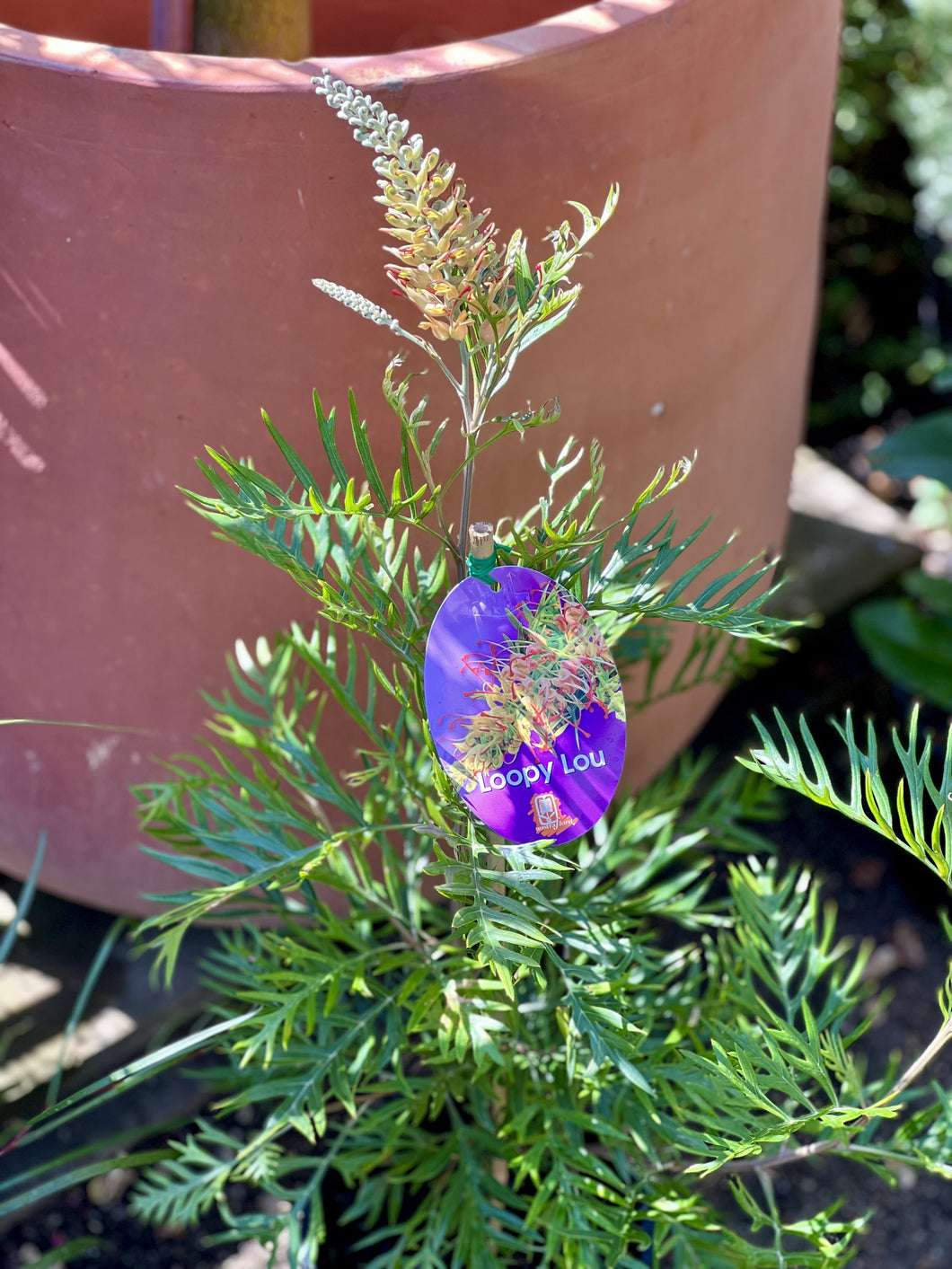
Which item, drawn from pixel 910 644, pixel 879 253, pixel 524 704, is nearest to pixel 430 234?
pixel 524 704

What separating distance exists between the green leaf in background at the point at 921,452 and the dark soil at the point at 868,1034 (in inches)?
11.0

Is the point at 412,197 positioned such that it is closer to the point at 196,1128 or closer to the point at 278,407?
the point at 278,407

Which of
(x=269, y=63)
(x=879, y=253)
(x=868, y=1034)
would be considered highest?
(x=269, y=63)

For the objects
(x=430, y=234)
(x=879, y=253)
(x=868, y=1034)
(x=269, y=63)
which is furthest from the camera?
(x=879, y=253)

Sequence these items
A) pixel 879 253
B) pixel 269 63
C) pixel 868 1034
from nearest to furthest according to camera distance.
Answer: pixel 269 63 → pixel 868 1034 → pixel 879 253

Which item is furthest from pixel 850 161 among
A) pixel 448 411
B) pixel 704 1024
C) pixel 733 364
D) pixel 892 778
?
pixel 704 1024

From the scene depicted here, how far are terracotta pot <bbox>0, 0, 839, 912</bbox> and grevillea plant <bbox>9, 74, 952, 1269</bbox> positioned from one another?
0.12ft

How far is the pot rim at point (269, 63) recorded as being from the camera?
748mm

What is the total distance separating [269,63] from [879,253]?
6.20 feet

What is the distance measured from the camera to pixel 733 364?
105 cm

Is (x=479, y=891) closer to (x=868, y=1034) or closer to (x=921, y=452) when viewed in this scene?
(x=868, y=1034)

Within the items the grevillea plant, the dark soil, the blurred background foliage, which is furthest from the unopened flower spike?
the blurred background foliage

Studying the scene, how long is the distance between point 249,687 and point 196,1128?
2.05ft

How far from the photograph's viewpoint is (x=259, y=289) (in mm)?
808
